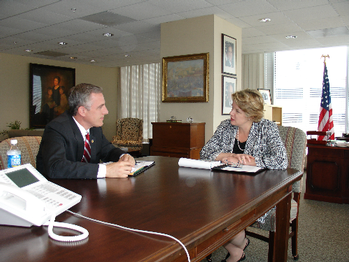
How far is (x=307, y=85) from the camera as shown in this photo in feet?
26.3

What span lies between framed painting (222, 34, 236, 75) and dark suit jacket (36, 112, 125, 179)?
3.60m

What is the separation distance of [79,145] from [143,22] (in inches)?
163

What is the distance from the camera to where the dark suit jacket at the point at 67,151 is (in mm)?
1754

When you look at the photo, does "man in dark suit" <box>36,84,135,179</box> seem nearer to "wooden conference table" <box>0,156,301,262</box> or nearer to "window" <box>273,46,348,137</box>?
"wooden conference table" <box>0,156,301,262</box>

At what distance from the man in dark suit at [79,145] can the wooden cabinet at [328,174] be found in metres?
A: 3.24

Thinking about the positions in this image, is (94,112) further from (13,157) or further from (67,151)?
(13,157)

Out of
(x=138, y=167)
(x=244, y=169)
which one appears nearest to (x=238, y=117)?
(x=244, y=169)

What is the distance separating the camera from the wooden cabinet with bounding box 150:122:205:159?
496 cm

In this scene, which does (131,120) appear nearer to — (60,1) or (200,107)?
(200,107)

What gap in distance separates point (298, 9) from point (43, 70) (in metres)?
7.56

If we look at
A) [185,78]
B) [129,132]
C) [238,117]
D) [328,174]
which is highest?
[185,78]

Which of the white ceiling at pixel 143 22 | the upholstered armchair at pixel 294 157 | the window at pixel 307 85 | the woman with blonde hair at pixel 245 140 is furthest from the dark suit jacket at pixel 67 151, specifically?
the window at pixel 307 85

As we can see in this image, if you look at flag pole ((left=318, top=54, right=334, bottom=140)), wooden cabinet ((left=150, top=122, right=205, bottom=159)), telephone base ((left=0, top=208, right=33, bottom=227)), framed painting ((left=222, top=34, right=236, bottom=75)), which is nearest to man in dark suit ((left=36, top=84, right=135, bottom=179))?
telephone base ((left=0, top=208, right=33, bottom=227))

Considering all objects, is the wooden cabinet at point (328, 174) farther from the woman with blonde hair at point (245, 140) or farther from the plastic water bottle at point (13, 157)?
the plastic water bottle at point (13, 157)
